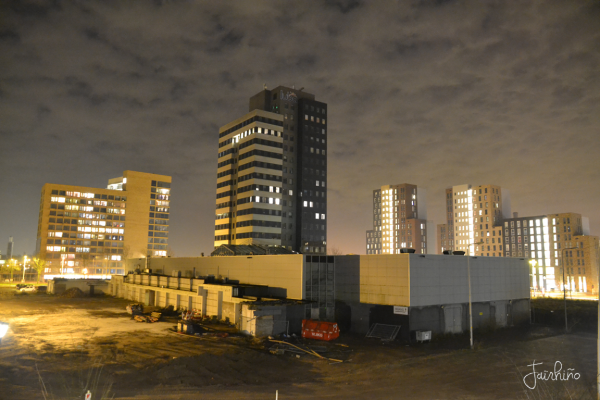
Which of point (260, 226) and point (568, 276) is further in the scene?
point (568, 276)

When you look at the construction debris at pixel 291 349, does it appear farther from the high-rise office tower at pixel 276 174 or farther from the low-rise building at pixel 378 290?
the high-rise office tower at pixel 276 174

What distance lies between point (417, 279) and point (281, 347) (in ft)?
64.6

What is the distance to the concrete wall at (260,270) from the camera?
58450 millimetres

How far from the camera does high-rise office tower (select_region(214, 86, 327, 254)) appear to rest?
135 meters

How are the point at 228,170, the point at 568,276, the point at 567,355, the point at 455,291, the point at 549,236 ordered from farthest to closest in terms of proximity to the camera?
the point at 549,236, the point at 568,276, the point at 228,170, the point at 455,291, the point at 567,355

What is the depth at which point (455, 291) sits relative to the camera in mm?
55938

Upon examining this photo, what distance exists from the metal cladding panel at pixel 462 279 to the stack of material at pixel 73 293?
86490 mm

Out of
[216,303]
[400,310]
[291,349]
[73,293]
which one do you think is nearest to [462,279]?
[400,310]

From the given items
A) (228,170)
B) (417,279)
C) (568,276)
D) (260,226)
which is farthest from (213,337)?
(568,276)

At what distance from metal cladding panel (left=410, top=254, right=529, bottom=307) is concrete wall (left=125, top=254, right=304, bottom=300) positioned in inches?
639

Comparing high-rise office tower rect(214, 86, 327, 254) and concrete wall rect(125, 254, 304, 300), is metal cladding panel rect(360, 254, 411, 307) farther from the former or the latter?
high-rise office tower rect(214, 86, 327, 254)

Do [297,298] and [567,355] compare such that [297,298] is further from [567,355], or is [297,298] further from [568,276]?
[568,276]

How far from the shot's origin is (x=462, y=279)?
57219 millimetres

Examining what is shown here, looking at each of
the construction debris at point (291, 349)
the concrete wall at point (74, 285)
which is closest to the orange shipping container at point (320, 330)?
the construction debris at point (291, 349)
